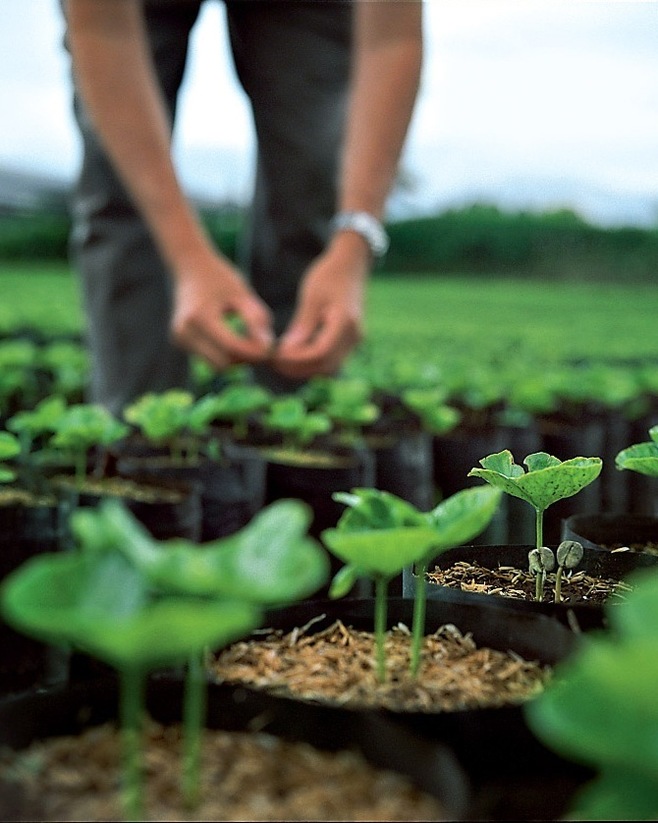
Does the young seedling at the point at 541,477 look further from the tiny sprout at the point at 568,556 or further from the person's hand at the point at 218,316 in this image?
the person's hand at the point at 218,316

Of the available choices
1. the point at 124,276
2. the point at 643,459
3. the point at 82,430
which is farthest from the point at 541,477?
the point at 124,276

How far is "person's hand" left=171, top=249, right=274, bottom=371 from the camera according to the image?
171 cm

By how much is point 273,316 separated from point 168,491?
4.42ft

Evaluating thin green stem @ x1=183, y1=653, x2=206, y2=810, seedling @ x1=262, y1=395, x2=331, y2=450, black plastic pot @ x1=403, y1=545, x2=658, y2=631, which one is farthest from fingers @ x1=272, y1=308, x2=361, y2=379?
thin green stem @ x1=183, y1=653, x2=206, y2=810

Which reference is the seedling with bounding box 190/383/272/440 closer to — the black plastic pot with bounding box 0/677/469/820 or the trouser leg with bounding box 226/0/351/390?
the trouser leg with bounding box 226/0/351/390

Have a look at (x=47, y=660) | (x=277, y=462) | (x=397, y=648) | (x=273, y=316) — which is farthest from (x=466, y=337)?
(x=397, y=648)

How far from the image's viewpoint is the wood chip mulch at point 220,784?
0.41 meters

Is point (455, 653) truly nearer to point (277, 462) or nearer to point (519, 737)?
point (519, 737)

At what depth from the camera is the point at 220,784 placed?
0.43 metres

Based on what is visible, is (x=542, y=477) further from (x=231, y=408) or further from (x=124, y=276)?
(x=124, y=276)

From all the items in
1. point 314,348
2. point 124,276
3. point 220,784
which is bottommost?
point 220,784

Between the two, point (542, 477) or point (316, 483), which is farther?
point (316, 483)

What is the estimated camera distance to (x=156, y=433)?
4.88 ft

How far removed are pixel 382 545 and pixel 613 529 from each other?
1.65 feet
